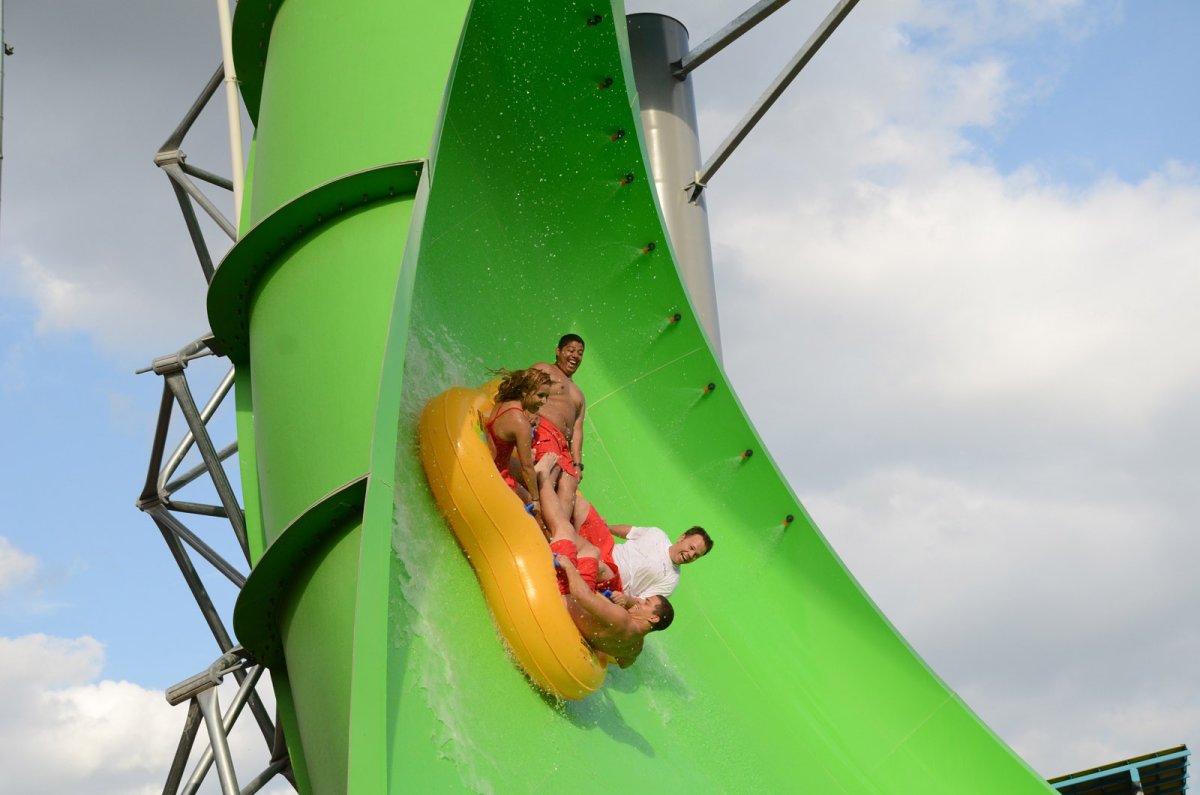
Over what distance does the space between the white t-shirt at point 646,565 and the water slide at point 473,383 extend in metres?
0.50

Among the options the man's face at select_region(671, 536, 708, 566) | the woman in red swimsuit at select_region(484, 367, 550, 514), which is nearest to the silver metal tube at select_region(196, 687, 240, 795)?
the woman in red swimsuit at select_region(484, 367, 550, 514)

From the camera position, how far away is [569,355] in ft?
22.3

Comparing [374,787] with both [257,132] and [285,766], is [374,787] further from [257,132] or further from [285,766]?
[257,132]

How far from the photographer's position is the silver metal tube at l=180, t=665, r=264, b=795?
6246mm

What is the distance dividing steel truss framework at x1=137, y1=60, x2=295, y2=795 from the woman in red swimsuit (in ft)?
4.53

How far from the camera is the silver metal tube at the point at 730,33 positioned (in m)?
10.6

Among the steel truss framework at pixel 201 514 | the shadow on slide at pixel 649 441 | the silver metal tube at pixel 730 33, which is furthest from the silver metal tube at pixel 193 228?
the silver metal tube at pixel 730 33

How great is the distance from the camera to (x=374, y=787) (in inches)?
161

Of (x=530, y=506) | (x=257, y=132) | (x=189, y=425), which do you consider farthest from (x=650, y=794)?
(x=257, y=132)

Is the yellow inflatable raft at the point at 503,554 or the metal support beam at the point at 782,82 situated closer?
the yellow inflatable raft at the point at 503,554

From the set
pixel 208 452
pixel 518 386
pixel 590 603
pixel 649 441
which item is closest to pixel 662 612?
pixel 590 603

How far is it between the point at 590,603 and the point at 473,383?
1256 mm

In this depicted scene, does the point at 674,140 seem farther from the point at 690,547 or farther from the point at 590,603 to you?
the point at 590,603

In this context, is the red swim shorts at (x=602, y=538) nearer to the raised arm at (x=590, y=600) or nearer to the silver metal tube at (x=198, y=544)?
the raised arm at (x=590, y=600)
